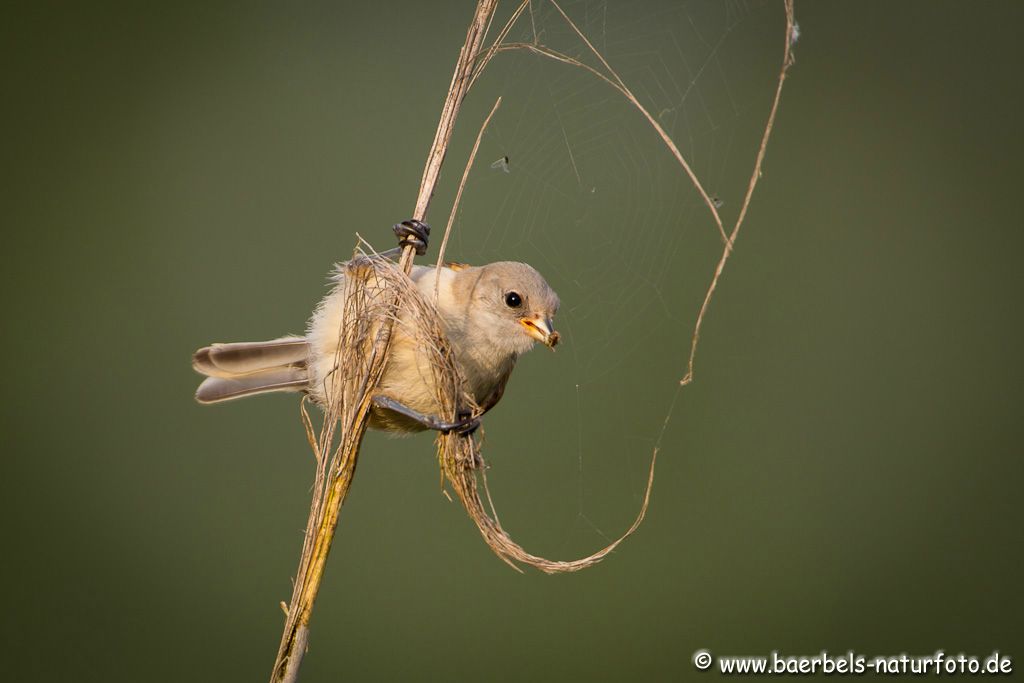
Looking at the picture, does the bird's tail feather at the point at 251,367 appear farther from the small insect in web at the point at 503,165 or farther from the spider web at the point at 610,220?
the small insect in web at the point at 503,165

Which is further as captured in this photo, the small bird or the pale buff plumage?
the pale buff plumage

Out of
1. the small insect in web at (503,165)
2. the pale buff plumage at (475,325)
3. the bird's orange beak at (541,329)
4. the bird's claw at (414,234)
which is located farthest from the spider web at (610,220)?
the bird's claw at (414,234)

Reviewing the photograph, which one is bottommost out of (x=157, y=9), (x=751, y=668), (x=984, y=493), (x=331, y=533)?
(x=331, y=533)

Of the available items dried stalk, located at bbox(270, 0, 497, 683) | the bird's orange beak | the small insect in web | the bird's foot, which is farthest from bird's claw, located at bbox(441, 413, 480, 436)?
the small insect in web

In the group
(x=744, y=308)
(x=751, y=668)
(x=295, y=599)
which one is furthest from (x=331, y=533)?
(x=744, y=308)

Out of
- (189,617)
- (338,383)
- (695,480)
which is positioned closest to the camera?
(338,383)

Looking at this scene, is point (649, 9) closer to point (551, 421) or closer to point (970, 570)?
point (551, 421)

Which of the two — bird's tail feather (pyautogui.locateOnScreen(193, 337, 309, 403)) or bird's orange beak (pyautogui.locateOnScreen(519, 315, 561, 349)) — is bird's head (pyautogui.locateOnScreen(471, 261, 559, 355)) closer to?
bird's orange beak (pyautogui.locateOnScreen(519, 315, 561, 349))
